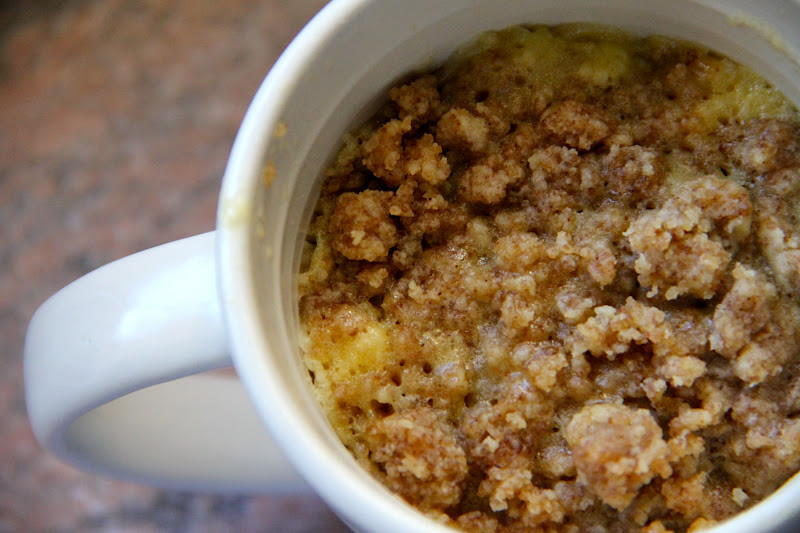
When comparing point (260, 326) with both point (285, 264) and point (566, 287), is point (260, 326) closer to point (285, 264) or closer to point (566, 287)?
point (285, 264)

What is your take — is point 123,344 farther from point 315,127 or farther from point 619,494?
point 619,494

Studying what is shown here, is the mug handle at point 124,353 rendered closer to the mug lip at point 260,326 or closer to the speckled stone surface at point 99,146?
the mug lip at point 260,326

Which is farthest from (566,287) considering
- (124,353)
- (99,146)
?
(99,146)

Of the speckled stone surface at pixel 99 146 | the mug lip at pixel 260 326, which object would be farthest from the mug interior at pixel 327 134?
the speckled stone surface at pixel 99 146

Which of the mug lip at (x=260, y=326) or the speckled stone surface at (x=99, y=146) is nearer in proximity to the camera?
the mug lip at (x=260, y=326)

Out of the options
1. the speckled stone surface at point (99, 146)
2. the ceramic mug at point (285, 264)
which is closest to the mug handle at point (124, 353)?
the ceramic mug at point (285, 264)

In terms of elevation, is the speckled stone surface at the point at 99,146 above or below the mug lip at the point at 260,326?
above

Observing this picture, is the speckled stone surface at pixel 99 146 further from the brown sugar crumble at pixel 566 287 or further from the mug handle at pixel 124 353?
the brown sugar crumble at pixel 566 287

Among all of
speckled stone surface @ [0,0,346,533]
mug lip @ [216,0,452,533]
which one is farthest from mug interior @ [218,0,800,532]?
speckled stone surface @ [0,0,346,533]

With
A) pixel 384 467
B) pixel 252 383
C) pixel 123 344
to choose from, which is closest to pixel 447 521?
pixel 384 467
